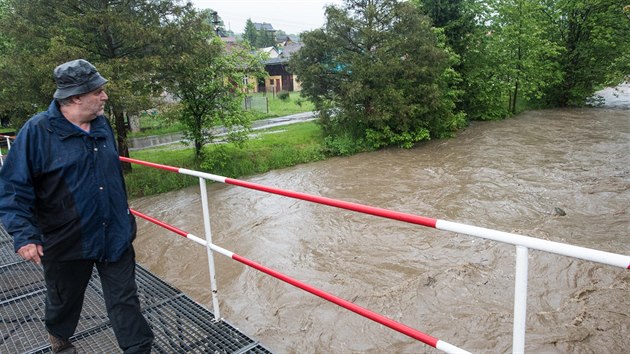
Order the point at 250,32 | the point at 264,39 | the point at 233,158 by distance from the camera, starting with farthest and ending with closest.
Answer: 1. the point at 250,32
2. the point at 264,39
3. the point at 233,158

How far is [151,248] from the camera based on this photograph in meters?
7.95

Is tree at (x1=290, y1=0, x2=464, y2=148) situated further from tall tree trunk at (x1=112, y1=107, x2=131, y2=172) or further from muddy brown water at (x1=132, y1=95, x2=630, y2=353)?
tall tree trunk at (x1=112, y1=107, x2=131, y2=172)

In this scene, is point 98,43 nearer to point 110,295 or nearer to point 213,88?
point 213,88

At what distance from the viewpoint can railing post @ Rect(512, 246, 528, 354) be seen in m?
1.63

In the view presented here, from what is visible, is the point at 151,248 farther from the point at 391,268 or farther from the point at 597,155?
the point at 597,155

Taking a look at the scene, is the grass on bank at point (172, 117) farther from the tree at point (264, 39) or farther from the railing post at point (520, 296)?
the tree at point (264, 39)

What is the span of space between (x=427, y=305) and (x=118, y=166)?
13.7ft

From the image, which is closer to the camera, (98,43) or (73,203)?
(73,203)

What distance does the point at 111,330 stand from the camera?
133 inches

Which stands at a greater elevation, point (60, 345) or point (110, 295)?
point (110, 295)

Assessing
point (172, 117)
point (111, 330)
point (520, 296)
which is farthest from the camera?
point (172, 117)

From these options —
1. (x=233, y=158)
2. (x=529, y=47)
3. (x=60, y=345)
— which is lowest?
(x=233, y=158)

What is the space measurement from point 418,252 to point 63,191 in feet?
18.9

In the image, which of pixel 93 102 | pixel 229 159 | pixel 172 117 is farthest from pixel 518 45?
pixel 93 102
